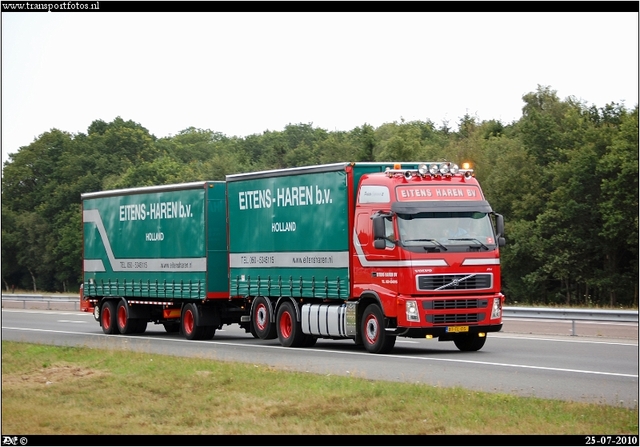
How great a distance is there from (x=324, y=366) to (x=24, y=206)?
93.8m

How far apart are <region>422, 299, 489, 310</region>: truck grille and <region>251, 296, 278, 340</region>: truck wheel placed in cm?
524

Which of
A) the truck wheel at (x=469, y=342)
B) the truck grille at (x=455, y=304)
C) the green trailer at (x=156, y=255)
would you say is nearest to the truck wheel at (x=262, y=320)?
the green trailer at (x=156, y=255)

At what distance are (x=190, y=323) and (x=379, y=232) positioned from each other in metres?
8.53

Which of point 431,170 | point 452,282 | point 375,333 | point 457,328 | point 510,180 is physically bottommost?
point 375,333

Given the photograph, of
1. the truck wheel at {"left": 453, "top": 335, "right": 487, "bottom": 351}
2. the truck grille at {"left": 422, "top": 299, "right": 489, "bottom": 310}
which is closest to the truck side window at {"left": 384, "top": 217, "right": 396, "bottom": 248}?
the truck grille at {"left": 422, "top": 299, "right": 489, "bottom": 310}

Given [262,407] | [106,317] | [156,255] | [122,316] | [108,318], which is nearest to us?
[262,407]

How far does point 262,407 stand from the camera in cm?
1389

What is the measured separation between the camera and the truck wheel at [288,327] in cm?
2481

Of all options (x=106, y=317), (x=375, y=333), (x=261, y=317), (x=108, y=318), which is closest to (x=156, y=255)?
(x=108, y=318)

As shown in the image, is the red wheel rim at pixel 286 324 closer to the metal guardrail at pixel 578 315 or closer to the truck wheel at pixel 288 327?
the truck wheel at pixel 288 327

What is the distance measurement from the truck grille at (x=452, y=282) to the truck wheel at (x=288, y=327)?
407 cm

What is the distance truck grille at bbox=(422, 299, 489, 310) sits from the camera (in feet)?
71.2

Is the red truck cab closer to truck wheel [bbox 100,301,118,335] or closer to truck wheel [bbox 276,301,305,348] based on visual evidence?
truck wheel [bbox 276,301,305,348]

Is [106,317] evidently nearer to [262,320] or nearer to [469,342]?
[262,320]
